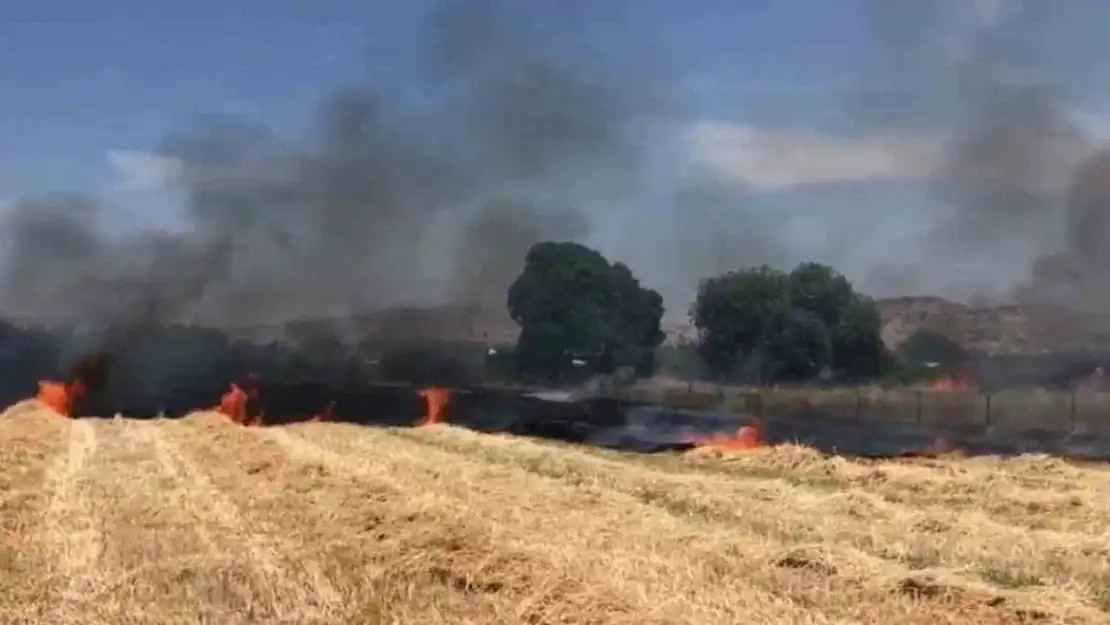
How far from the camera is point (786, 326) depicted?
33.4 meters

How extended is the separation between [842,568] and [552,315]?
23.3 m

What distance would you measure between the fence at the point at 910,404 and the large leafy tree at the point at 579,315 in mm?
1908

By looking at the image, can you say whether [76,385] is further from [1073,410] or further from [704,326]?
[1073,410]

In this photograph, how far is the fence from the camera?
28.0m

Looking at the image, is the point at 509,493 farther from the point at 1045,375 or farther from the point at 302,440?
the point at 1045,375

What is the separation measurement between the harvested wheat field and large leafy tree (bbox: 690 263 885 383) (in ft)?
37.6

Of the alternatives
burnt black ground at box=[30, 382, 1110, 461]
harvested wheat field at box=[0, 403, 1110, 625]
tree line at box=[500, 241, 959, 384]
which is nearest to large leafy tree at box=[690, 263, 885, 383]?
tree line at box=[500, 241, 959, 384]

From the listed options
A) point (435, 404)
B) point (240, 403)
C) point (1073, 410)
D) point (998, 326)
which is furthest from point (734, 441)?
point (998, 326)

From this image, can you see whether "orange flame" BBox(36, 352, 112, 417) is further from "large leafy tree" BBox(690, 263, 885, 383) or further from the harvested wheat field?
"large leafy tree" BBox(690, 263, 885, 383)

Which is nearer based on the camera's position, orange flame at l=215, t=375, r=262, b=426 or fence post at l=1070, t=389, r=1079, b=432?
fence post at l=1070, t=389, r=1079, b=432

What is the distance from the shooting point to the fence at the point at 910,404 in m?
28.0

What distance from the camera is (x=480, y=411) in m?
30.5

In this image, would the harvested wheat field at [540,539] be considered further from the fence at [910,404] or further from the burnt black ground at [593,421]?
the fence at [910,404]

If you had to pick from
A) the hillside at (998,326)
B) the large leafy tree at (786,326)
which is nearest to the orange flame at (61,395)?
the large leafy tree at (786,326)
